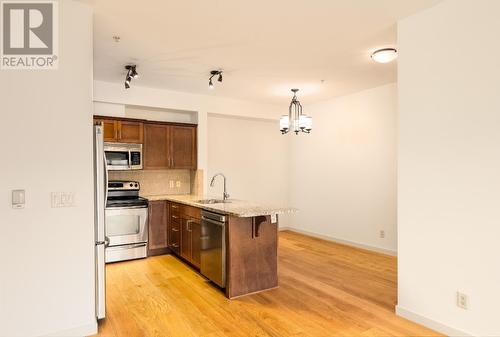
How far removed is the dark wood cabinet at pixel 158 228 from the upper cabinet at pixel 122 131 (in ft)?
3.51

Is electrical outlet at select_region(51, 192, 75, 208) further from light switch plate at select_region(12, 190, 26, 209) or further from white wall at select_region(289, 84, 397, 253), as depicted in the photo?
white wall at select_region(289, 84, 397, 253)

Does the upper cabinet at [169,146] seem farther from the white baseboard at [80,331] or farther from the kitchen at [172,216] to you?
the white baseboard at [80,331]

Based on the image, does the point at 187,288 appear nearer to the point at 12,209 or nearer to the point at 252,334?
the point at 252,334

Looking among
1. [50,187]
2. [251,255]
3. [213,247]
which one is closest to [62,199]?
[50,187]

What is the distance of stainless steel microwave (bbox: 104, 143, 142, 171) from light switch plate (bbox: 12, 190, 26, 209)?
2.48 meters

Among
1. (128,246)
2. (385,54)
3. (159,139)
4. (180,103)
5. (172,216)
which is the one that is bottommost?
(128,246)

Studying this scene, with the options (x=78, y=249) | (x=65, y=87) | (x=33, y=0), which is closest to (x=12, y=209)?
(x=78, y=249)

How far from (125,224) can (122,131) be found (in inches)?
56.9

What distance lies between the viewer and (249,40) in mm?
3314

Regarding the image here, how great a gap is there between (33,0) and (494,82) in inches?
140

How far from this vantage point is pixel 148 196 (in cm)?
537

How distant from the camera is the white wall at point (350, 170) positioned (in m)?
5.05

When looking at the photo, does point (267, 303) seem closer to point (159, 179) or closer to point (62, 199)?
point (62, 199)

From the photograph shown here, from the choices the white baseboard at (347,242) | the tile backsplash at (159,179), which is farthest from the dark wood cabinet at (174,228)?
the white baseboard at (347,242)
